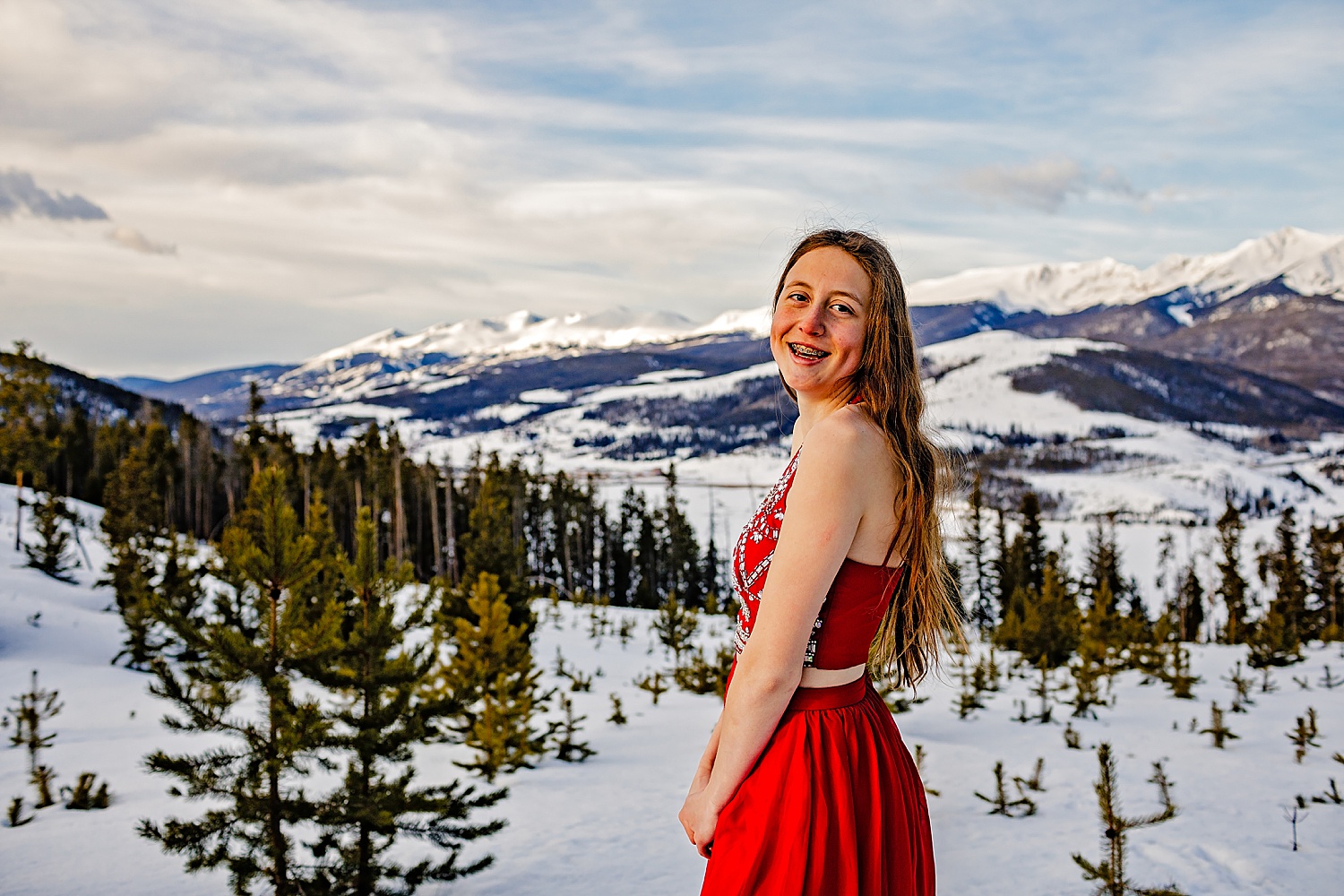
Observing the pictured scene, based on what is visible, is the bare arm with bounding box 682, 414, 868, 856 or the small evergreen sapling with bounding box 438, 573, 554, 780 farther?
the small evergreen sapling with bounding box 438, 573, 554, 780

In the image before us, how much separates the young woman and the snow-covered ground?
6.67 meters

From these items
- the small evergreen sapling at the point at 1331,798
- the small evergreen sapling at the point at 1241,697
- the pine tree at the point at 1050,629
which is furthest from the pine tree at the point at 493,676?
the pine tree at the point at 1050,629

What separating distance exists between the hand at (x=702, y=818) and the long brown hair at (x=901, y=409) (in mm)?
767

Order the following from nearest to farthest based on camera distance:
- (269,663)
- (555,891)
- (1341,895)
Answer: (269,663) < (1341,895) < (555,891)

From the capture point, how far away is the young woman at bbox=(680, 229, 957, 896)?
201cm

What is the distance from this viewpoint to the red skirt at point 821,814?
206 centimetres

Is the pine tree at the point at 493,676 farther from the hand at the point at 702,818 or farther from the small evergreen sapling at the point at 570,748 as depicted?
the hand at the point at 702,818

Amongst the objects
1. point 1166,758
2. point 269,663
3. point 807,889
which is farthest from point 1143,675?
point 807,889

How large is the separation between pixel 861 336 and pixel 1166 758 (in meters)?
12.7

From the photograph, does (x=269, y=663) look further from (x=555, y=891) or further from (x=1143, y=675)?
(x=1143, y=675)

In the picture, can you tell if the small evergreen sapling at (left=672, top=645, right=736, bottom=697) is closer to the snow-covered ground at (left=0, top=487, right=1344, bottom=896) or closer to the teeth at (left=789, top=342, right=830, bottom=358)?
the snow-covered ground at (left=0, top=487, right=1344, bottom=896)

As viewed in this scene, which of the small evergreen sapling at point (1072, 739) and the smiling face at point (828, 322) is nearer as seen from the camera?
the smiling face at point (828, 322)

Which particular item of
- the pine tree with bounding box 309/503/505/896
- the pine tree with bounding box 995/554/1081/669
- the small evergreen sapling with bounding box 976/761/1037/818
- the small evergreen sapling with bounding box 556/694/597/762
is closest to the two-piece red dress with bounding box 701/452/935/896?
the pine tree with bounding box 309/503/505/896

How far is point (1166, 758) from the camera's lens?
12078 millimetres
